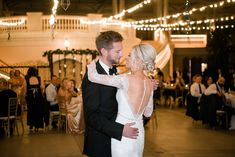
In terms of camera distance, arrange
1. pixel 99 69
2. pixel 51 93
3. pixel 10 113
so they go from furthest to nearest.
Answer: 1. pixel 51 93
2. pixel 10 113
3. pixel 99 69

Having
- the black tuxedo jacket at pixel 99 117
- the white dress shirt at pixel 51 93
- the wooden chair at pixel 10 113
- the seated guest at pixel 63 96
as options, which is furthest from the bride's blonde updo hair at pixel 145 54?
the white dress shirt at pixel 51 93

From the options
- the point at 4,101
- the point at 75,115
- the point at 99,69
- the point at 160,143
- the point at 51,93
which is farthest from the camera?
the point at 51,93

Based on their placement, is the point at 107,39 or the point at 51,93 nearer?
the point at 107,39

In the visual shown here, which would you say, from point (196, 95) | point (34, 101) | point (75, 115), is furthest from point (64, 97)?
point (196, 95)

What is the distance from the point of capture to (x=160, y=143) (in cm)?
796

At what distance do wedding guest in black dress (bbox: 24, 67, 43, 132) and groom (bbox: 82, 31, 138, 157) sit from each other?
23.1ft

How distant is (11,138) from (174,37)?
16445 mm

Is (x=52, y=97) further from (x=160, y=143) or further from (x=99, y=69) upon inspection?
(x=99, y=69)

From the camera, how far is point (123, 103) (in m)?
2.74

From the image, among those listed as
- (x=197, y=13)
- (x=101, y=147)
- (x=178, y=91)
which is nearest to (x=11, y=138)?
(x=101, y=147)

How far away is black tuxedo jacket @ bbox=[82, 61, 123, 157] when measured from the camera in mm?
2607

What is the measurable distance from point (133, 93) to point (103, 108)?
0.72 ft

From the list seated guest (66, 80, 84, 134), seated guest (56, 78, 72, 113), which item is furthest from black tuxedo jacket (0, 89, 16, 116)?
seated guest (66, 80, 84, 134)

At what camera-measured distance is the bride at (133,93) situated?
273 centimetres
